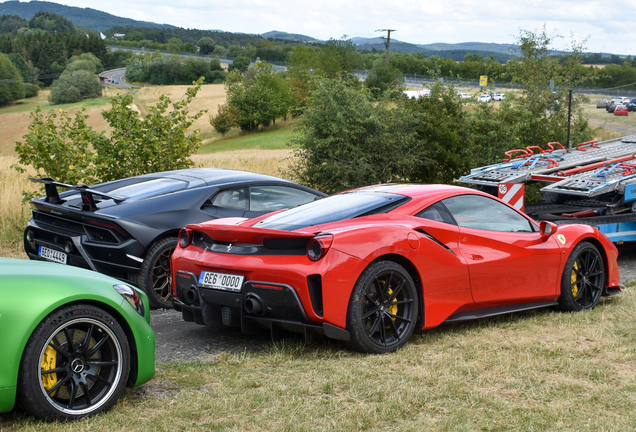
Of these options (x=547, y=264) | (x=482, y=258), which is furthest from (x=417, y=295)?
(x=547, y=264)

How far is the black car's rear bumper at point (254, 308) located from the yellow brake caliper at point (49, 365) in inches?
59.1

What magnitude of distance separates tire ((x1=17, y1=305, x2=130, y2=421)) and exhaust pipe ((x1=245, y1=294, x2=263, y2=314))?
1095mm

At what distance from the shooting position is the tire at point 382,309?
4.65m

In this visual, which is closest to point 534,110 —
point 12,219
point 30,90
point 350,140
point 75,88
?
point 350,140

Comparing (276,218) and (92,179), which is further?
(92,179)

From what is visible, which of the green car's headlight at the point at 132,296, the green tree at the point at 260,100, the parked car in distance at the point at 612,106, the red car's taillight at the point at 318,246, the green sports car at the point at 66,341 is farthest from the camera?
the green tree at the point at 260,100

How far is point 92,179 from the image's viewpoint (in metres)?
10.4

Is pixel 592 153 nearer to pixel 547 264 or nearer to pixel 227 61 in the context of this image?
pixel 547 264

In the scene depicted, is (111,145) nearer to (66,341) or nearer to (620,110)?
(66,341)

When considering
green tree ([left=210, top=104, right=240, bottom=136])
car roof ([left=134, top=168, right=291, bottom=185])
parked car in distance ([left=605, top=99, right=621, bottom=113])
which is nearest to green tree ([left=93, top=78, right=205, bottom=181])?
car roof ([left=134, top=168, right=291, bottom=185])

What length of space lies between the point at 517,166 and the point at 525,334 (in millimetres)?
6340

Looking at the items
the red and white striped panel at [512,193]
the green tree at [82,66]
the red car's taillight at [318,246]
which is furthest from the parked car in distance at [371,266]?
the green tree at [82,66]

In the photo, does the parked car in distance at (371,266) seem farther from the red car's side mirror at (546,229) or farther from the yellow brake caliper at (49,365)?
the yellow brake caliper at (49,365)

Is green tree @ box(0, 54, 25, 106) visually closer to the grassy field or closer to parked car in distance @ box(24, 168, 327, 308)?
parked car in distance @ box(24, 168, 327, 308)
